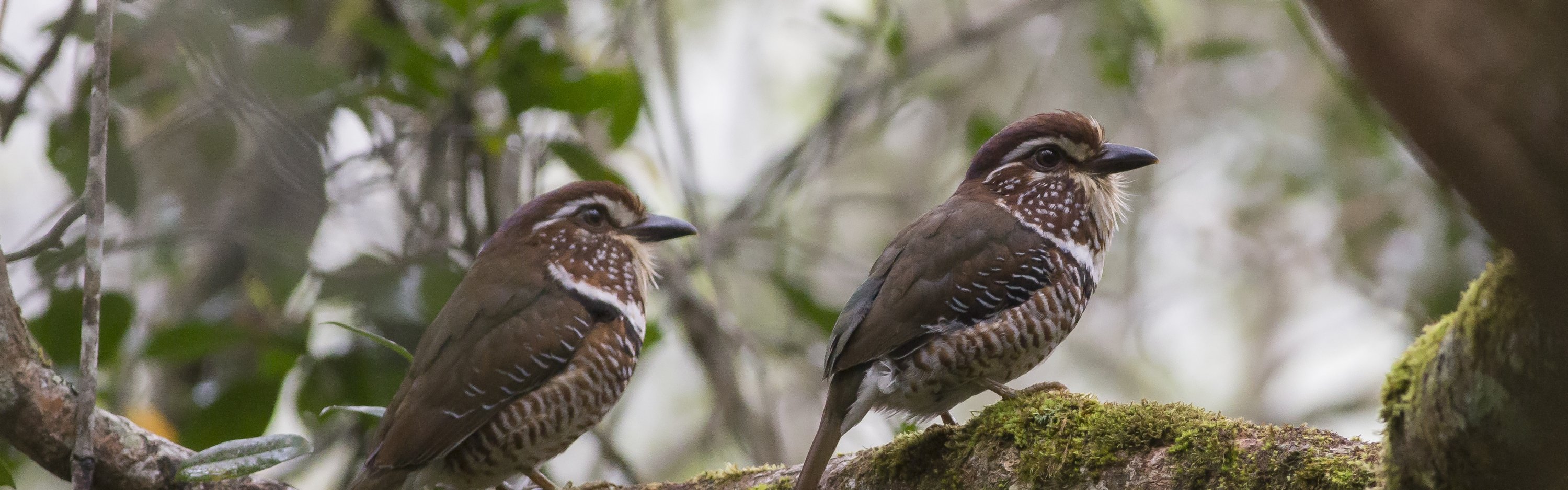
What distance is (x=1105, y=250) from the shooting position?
11.5 feet

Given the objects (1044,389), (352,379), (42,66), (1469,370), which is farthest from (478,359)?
(1469,370)

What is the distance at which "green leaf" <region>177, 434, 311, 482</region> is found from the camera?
272cm

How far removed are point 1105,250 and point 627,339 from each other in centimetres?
146

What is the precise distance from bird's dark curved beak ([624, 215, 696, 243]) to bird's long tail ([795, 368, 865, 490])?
84cm

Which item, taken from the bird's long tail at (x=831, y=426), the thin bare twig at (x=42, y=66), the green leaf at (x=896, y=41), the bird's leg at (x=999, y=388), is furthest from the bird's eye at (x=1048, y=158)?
the thin bare twig at (x=42, y=66)

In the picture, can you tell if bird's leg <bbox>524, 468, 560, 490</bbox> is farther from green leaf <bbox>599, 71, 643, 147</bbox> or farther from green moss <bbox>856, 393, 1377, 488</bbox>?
A: green leaf <bbox>599, 71, 643, 147</bbox>

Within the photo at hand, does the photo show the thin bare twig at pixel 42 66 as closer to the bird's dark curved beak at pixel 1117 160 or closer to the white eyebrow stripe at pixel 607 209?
the white eyebrow stripe at pixel 607 209

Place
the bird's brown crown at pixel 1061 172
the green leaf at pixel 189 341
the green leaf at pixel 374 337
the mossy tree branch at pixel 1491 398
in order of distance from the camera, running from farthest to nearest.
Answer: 1. the green leaf at pixel 189 341
2. the bird's brown crown at pixel 1061 172
3. the green leaf at pixel 374 337
4. the mossy tree branch at pixel 1491 398

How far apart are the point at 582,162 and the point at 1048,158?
1.93m

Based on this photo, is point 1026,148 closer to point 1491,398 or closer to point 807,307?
point 807,307

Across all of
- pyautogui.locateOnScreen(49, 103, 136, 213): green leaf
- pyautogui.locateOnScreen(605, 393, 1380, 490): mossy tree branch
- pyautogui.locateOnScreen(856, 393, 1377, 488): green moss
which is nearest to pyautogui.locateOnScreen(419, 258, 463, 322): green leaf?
pyautogui.locateOnScreen(49, 103, 136, 213): green leaf

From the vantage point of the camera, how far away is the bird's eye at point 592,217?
12.2 ft

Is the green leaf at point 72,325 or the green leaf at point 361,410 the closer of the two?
the green leaf at point 361,410

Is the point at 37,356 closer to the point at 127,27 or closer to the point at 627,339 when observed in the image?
the point at 627,339
